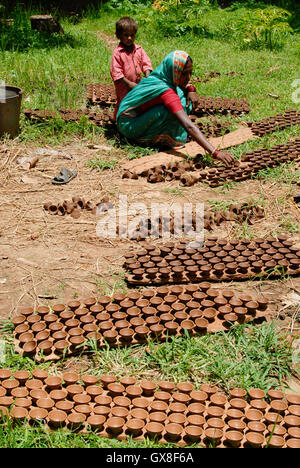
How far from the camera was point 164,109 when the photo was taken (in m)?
6.33

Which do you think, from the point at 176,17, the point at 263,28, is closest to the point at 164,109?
the point at 263,28

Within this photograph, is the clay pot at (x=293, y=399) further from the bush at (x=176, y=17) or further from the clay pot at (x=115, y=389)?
the bush at (x=176, y=17)

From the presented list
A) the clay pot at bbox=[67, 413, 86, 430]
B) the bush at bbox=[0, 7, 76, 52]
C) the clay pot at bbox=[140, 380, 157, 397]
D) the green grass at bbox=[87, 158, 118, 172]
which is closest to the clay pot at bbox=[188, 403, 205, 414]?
the clay pot at bbox=[140, 380, 157, 397]

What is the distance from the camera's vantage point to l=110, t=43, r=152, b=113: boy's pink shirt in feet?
21.9

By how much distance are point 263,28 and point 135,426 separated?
999 cm

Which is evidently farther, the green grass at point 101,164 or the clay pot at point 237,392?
the green grass at point 101,164

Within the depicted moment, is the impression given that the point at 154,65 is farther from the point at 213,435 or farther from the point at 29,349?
the point at 213,435

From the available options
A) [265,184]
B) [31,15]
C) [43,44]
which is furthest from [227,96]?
[31,15]

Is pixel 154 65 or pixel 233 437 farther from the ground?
pixel 154 65

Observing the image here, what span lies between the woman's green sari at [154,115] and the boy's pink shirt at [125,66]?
30 centimetres

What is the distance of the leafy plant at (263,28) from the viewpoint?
10.9 meters

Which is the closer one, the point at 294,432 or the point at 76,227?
the point at 294,432

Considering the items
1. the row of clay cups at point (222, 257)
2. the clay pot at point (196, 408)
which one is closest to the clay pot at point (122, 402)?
the clay pot at point (196, 408)

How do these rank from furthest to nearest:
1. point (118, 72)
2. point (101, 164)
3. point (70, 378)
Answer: point (118, 72), point (101, 164), point (70, 378)
